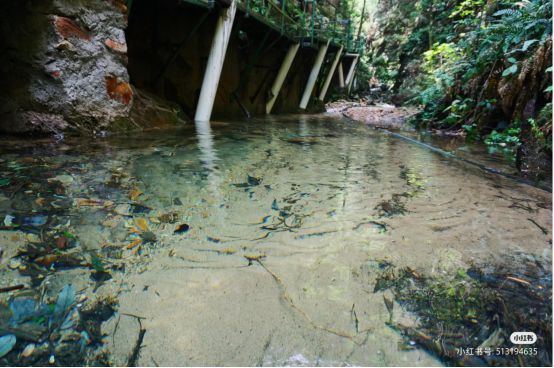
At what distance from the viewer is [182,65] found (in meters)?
7.21

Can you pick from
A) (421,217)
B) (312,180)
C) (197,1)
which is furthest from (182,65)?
(421,217)

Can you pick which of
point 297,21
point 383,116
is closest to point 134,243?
point 383,116

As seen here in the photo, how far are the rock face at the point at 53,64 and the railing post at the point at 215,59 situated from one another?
89.6 inches

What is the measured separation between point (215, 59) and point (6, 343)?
606cm

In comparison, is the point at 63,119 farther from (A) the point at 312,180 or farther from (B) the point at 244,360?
(B) the point at 244,360

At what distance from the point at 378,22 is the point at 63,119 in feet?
98.0

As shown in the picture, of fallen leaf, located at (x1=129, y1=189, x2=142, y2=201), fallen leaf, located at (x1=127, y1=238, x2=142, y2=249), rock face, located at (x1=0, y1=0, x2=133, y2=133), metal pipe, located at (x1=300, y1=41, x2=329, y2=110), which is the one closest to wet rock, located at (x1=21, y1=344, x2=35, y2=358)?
fallen leaf, located at (x1=127, y1=238, x2=142, y2=249)

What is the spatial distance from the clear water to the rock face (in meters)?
0.86

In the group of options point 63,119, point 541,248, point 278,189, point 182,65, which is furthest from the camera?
point 182,65

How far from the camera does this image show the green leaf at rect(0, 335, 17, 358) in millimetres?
870

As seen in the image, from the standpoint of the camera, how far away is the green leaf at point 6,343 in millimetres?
870

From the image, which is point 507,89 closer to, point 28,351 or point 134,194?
point 134,194

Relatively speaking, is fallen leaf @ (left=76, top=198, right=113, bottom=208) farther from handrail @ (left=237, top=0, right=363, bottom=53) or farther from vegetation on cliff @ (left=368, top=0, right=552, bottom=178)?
handrail @ (left=237, top=0, right=363, bottom=53)

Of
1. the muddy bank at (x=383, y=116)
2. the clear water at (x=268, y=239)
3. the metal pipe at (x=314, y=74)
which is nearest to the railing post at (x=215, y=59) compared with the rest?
the clear water at (x=268, y=239)
